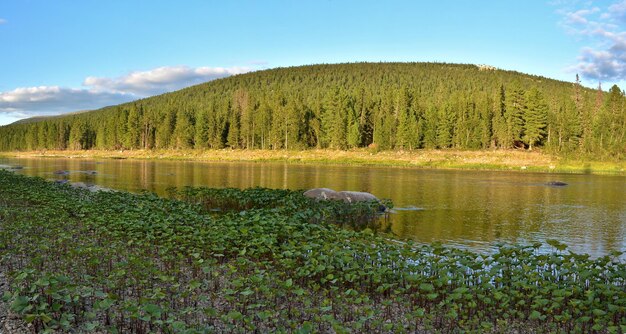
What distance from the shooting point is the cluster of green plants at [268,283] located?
869 cm

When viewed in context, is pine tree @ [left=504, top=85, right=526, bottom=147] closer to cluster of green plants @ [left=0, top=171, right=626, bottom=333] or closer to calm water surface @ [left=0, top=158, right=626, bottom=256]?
calm water surface @ [left=0, top=158, right=626, bottom=256]

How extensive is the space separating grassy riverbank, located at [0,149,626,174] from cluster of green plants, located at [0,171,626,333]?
67.4m

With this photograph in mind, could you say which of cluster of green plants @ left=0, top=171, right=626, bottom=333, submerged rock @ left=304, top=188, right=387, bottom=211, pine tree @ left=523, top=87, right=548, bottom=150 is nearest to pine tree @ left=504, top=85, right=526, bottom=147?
pine tree @ left=523, top=87, right=548, bottom=150

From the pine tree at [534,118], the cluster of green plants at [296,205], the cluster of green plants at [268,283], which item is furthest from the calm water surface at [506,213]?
the pine tree at [534,118]

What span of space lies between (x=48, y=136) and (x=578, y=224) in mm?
179854

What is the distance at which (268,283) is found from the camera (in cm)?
1127

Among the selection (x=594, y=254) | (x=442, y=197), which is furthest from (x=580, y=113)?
(x=594, y=254)

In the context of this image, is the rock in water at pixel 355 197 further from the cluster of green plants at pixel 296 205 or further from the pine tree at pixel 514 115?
the pine tree at pixel 514 115

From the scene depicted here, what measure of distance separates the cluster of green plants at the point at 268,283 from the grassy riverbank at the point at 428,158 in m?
67.4

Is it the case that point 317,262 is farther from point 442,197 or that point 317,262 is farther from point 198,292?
point 442,197

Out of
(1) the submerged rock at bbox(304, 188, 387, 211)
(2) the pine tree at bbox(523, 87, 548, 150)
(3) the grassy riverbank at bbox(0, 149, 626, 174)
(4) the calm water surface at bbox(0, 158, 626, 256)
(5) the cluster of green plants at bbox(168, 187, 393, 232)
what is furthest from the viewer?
(2) the pine tree at bbox(523, 87, 548, 150)

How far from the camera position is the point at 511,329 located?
30.8 ft

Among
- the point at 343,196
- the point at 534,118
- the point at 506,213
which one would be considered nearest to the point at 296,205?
the point at 343,196

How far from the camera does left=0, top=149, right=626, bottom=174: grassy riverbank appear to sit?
72.6 metres
